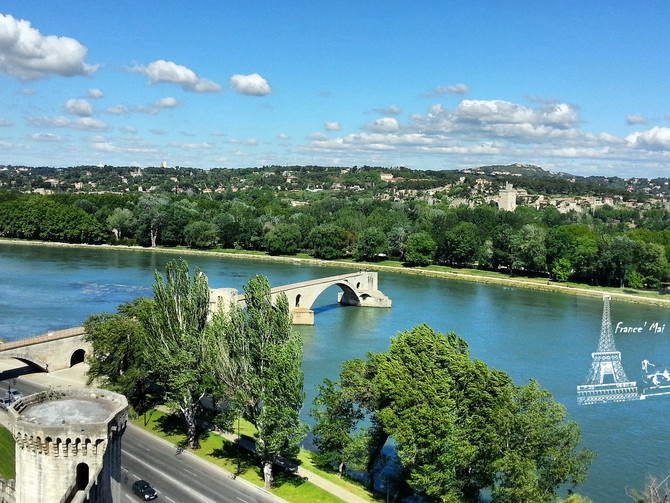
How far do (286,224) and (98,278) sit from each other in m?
40.5

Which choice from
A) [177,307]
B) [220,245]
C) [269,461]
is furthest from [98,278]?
[269,461]

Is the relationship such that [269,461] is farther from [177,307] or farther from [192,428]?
[177,307]

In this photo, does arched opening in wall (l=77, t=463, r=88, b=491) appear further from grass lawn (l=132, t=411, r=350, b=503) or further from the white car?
the white car

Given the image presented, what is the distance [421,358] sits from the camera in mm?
26875

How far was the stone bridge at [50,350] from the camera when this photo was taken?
3709 cm

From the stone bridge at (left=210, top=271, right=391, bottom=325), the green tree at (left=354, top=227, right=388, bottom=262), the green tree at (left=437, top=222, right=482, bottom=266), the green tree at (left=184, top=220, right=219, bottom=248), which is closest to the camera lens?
the stone bridge at (left=210, top=271, right=391, bottom=325)

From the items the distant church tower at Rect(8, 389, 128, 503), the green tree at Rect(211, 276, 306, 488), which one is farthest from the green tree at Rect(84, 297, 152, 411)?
the distant church tower at Rect(8, 389, 128, 503)

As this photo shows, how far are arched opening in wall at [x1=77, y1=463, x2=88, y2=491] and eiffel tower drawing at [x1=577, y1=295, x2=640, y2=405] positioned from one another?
31617 millimetres

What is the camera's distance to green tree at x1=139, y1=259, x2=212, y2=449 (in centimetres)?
2811

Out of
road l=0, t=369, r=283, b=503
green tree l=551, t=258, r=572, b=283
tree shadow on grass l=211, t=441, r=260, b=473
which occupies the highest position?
green tree l=551, t=258, r=572, b=283

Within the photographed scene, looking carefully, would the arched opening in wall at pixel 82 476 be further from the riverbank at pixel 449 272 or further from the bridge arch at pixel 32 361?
the riverbank at pixel 449 272

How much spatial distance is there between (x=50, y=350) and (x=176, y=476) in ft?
59.9

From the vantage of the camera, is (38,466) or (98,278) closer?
(38,466)

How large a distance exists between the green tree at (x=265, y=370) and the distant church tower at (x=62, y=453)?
1032 cm
